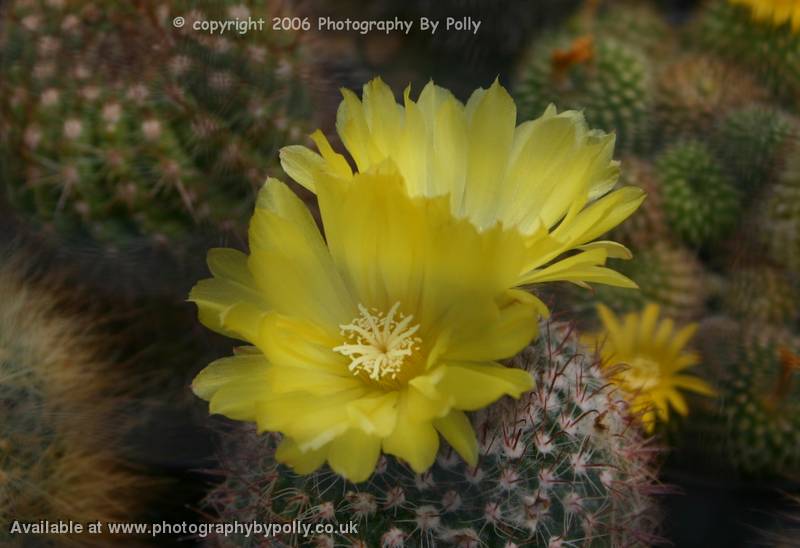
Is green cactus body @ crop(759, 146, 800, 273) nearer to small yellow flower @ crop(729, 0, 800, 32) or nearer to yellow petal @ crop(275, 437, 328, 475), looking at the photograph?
small yellow flower @ crop(729, 0, 800, 32)

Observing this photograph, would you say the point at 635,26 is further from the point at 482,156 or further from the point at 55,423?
the point at 55,423

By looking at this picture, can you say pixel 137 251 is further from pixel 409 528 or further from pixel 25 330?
pixel 409 528

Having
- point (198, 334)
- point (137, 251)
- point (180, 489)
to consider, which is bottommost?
point (180, 489)

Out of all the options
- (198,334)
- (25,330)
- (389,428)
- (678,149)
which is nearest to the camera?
(389,428)

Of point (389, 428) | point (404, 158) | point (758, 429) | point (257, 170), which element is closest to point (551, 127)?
point (404, 158)

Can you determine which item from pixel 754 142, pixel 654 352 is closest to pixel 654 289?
pixel 654 352

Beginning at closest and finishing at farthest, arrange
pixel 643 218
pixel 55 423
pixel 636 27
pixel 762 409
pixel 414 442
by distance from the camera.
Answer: pixel 414 442, pixel 55 423, pixel 762 409, pixel 643 218, pixel 636 27
